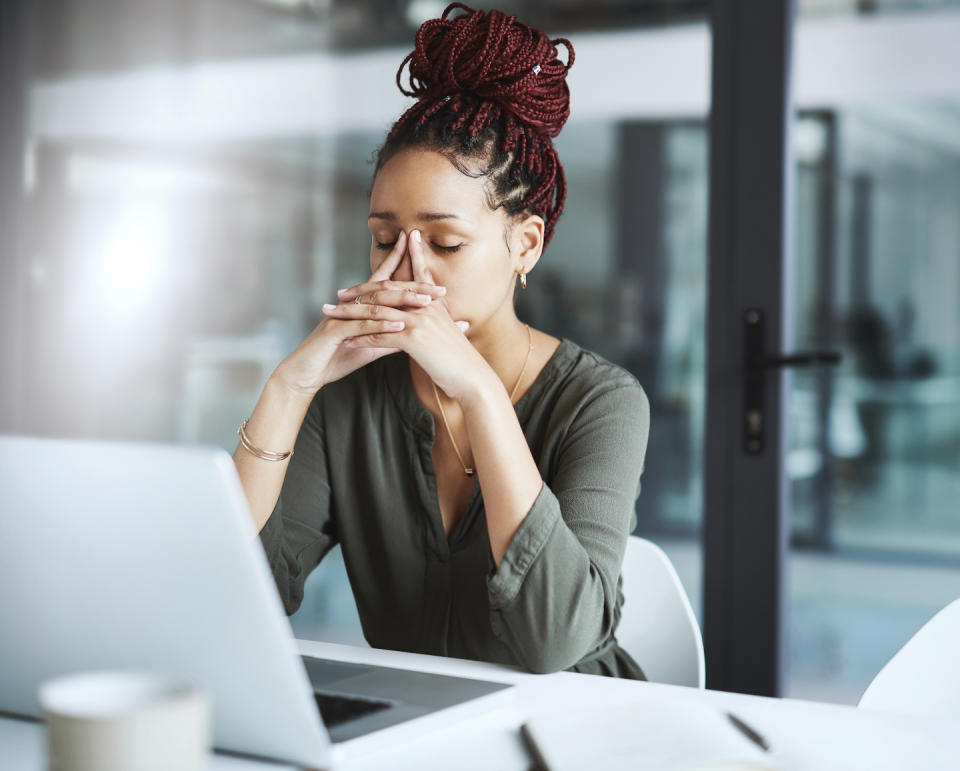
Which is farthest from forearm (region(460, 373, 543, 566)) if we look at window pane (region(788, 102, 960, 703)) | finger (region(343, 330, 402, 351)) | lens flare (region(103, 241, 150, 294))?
lens flare (region(103, 241, 150, 294))

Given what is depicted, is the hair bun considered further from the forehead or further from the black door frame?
the black door frame

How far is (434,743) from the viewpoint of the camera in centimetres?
71

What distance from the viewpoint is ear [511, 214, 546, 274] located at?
1.41 m

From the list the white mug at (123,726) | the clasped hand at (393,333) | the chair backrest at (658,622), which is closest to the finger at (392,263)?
the clasped hand at (393,333)

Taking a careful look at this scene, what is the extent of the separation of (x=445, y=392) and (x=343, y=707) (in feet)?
1.88

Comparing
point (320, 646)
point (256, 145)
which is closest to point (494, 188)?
point (320, 646)

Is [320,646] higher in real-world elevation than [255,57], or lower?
lower

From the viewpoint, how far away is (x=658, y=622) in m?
1.32

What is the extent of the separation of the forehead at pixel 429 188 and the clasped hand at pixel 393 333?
5 cm

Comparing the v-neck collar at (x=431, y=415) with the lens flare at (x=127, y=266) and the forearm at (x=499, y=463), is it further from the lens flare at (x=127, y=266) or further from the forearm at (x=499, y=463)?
→ the lens flare at (x=127, y=266)

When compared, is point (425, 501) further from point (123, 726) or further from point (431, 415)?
point (123, 726)

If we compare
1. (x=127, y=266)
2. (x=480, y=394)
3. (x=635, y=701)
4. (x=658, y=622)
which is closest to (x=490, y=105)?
(x=480, y=394)

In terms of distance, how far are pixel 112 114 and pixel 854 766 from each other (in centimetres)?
278

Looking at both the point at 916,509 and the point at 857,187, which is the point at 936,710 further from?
the point at 857,187
